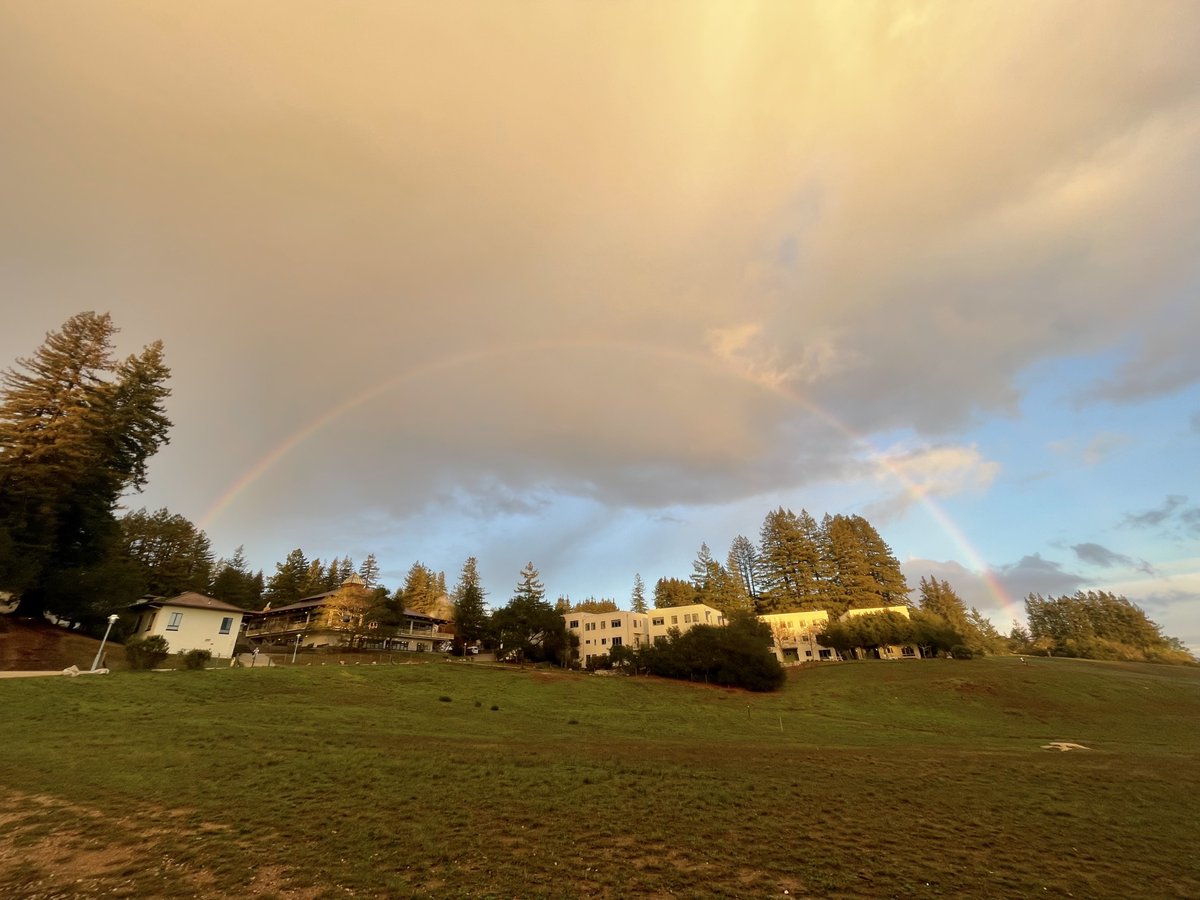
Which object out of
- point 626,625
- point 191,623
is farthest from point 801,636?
point 191,623

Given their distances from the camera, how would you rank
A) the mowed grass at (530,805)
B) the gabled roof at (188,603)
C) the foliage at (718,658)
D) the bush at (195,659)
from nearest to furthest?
1. the mowed grass at (530,805)
2. the bush at (195,659)
3. the gabled roof at (188,603)
4. the foliage at (718,658)

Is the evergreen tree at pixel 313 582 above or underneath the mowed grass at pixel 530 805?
above

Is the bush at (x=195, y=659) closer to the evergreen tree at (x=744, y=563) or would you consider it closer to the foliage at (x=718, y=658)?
the foliage at (x=718, y=658)

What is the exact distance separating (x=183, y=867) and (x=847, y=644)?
259ft

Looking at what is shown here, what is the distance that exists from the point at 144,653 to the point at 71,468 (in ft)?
63.9

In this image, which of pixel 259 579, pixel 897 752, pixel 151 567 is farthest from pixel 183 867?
pixel 259 579

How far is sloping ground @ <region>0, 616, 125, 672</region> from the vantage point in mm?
34688

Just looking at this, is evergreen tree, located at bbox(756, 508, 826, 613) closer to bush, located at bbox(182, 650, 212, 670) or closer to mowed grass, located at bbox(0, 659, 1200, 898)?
mowed grass, located at bbox(0, 659, 1200, 898)

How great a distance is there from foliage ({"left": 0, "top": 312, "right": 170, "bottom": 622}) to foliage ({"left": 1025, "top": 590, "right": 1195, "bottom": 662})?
476ft

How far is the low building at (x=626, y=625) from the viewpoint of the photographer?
8311cm

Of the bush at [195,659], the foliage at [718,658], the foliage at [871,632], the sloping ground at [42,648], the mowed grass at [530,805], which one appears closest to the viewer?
the mowed grass at [530,805]

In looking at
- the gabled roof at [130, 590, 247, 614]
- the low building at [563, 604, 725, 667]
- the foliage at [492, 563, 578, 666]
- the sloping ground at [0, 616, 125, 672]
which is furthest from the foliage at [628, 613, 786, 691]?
the sloping ground at [0, 616, 125, 672]

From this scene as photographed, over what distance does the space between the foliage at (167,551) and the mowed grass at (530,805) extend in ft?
221

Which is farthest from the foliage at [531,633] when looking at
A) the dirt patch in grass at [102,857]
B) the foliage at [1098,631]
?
the foliage at [1098,631]
